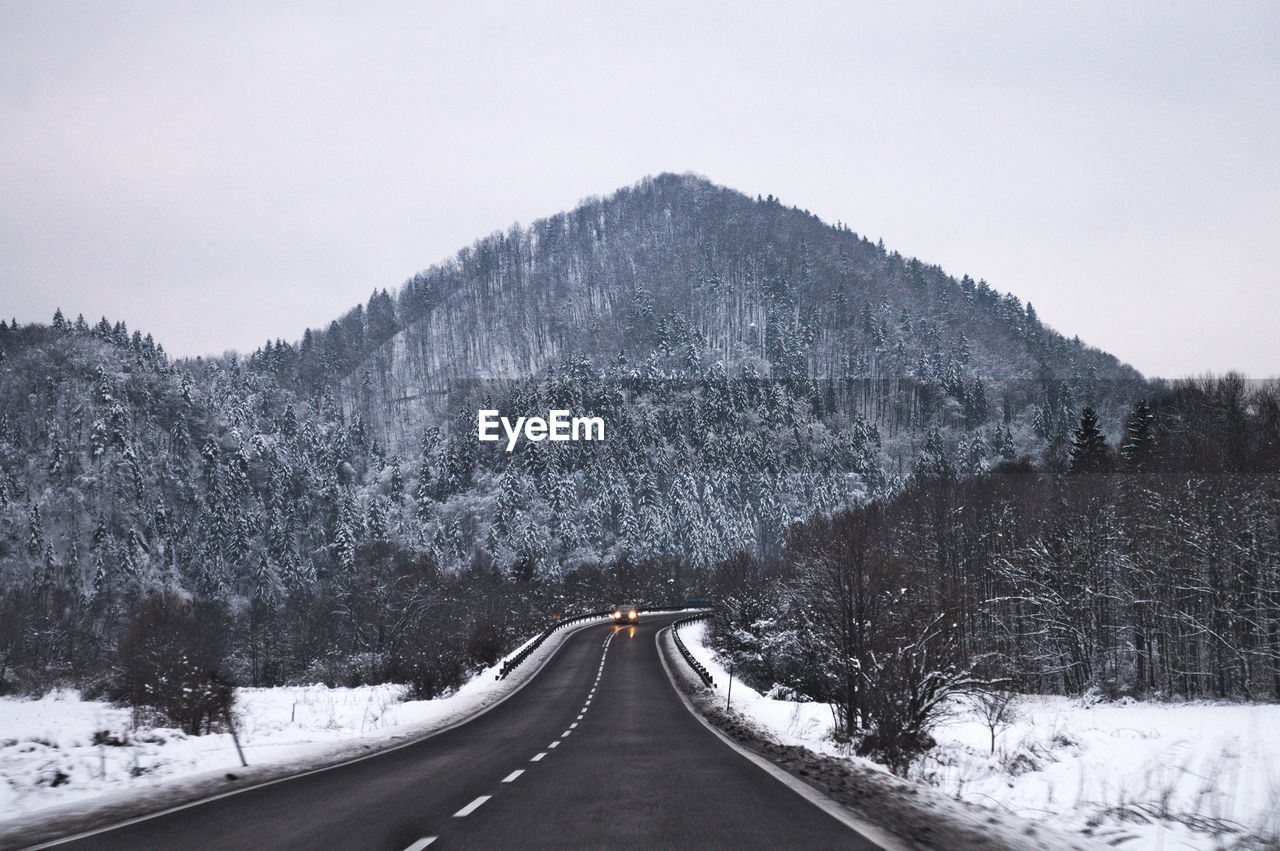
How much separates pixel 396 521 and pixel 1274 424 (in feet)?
512

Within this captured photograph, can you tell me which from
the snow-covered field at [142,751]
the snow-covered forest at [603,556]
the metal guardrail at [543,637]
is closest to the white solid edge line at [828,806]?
the snow-covered forest at [603,556]

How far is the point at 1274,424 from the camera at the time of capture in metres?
49.5

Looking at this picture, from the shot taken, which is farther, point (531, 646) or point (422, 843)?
point (531, 646)

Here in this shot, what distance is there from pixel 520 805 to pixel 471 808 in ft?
1.79

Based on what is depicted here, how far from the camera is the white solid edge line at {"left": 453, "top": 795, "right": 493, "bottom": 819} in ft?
29.3

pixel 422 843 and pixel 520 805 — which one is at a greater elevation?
pixel 422 843

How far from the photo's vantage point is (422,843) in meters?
7.38

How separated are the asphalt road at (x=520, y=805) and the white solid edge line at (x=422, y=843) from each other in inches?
0.7

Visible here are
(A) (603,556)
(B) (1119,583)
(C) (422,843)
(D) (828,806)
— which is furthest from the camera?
(A) (603,556)

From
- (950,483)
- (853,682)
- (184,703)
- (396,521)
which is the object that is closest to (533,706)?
(184,703)

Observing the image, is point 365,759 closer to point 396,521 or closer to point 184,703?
point 184,703

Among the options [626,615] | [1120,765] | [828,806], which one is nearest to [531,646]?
[626,615]

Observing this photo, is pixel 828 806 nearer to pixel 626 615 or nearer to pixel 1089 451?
pixel 1089 451

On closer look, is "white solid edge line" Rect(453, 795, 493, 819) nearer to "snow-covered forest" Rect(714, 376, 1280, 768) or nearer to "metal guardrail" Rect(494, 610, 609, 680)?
"snow-covered forest" Rect(714, 376, 1280, 768)
